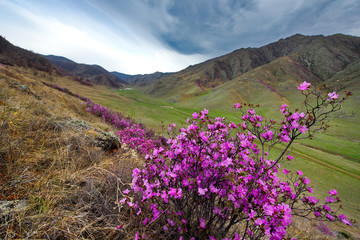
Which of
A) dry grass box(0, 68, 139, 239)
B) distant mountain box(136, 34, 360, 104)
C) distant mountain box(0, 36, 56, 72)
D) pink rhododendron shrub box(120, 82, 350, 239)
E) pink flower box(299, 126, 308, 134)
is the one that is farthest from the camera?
distant mountain box(136, 34, 360, 104)

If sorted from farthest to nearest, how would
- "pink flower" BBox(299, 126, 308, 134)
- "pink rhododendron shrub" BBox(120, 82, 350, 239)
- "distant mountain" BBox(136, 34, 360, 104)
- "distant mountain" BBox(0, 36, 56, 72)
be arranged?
"distant mountain" BBox(136, 34, 360, 104) < "distant mountain" BBox(0, 36, 56, 72) < "pink flower" BBox(299, 126, 308, 134) < "pink rhododendron shrub" BBox(120, 82, 350, 239)

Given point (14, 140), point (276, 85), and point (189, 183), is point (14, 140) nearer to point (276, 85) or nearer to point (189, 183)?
point (189, 183)

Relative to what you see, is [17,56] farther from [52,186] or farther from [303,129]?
[303,129]

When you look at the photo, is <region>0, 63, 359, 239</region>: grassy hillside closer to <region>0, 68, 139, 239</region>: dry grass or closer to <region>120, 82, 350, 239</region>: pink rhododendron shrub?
<region>0, 68, 139, 239</region>: dry grass

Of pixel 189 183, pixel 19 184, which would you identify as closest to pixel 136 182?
pixel 189 183

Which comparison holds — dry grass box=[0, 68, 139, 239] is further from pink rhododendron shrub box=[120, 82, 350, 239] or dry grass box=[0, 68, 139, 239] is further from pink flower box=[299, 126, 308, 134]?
pink flower box=[299, 126, 308, 134]

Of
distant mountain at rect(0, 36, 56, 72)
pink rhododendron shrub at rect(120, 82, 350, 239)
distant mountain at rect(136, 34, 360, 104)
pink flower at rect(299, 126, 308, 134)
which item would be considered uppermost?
distant mountain at rect(136, 34, 360, 104)

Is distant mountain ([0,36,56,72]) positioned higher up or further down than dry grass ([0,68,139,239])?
higher up

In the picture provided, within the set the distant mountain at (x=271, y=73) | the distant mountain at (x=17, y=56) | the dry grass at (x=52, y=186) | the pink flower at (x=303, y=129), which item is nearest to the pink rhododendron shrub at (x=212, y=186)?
the pink flower at (x=303, y=129)

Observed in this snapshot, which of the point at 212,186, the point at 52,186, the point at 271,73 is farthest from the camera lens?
the point at 271,73

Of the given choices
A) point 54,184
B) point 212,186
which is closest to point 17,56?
point 54,184

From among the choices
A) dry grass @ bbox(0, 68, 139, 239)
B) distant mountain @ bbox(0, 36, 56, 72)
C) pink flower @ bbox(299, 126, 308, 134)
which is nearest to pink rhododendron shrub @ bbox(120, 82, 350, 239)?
pink flower @ bbox(299, 126, 308, 134)

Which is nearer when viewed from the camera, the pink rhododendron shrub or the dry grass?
the dry grass

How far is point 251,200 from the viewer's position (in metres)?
2.24
